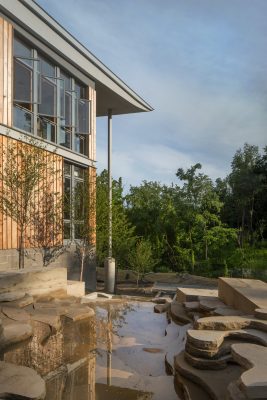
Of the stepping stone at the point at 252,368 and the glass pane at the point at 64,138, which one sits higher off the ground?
the glass pane at the point at 64,138

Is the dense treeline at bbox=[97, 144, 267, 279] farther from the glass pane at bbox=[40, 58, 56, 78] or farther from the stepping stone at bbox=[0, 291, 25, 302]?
the stepping stone at bbox=[0, 291, 25, 302]

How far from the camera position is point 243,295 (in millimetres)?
7395

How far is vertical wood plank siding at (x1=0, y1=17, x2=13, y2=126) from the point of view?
11.0 metres

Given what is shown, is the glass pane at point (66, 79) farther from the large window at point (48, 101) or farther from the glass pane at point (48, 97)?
the glass pane at point (48, 97)

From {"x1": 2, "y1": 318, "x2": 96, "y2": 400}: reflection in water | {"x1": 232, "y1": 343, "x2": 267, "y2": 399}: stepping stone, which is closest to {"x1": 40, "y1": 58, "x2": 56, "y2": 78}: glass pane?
{"x1": 2, "y1": 318, "x2": 96, "y2": 400}: reflection in water

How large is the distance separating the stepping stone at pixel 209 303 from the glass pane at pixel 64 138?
297 inches

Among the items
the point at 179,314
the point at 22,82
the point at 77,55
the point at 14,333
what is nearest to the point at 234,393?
the point at 14,333

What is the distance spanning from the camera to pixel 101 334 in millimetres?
7129

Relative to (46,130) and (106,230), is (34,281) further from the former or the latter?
(106,230)

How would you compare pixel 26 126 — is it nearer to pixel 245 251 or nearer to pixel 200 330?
pixel 200 330

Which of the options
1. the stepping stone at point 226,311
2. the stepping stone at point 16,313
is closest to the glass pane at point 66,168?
the stepping stone at point 16,313

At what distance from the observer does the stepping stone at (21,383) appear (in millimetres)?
3936

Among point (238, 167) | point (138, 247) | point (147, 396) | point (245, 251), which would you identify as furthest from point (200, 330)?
point (238, 167)

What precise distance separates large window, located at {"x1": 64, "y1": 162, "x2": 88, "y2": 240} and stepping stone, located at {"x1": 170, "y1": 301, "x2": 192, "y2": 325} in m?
5.43
